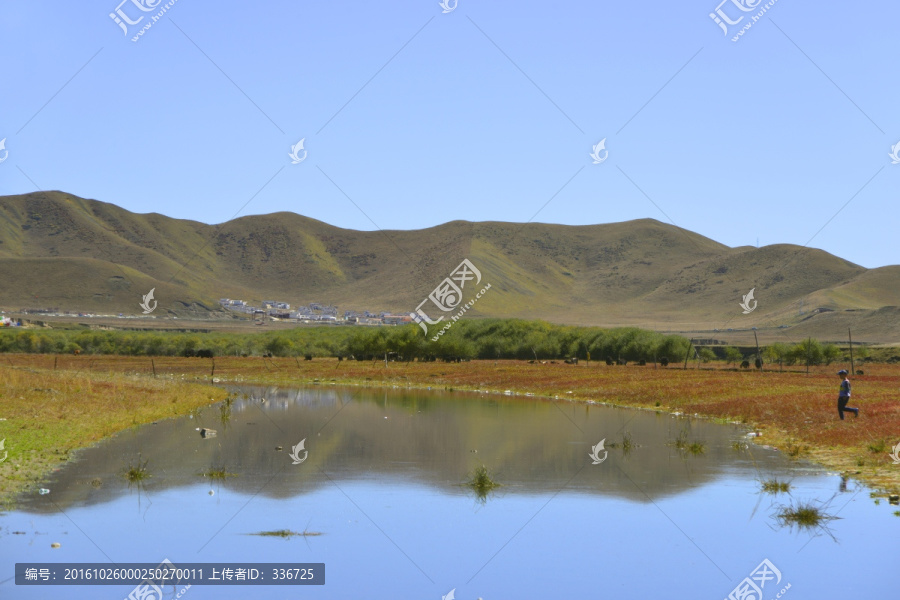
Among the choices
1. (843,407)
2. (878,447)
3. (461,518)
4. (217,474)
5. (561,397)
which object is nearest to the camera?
(461,518)

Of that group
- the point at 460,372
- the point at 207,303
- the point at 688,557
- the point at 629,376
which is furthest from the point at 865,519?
the point at 207,303

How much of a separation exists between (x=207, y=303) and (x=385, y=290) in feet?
122

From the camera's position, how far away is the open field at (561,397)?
862 inches

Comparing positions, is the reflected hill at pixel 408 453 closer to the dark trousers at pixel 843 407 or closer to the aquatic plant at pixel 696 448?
the aquatic plant at pixel 696 448

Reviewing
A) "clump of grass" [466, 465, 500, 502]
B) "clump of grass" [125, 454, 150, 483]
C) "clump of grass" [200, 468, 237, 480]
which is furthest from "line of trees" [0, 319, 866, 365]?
"clump of grass" [125, 454, 150, 483]

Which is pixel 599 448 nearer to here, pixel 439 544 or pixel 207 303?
pixel 439 544

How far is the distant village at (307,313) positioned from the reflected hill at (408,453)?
409ft

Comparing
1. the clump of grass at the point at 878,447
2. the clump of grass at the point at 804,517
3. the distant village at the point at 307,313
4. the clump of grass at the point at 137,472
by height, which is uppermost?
the distant village at the point at 307,313

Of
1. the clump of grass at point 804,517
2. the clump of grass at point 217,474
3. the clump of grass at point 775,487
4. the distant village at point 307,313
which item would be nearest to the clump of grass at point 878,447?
the clump of grass at point 775,487

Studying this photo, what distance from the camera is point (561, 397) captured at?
144 ft

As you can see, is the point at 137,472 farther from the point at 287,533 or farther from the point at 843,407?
the point at 843,407

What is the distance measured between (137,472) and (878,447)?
54.0 feet

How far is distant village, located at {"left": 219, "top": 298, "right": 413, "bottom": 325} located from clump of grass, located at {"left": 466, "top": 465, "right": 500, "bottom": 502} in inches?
5451

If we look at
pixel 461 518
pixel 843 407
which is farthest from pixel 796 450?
pixel 461 518
